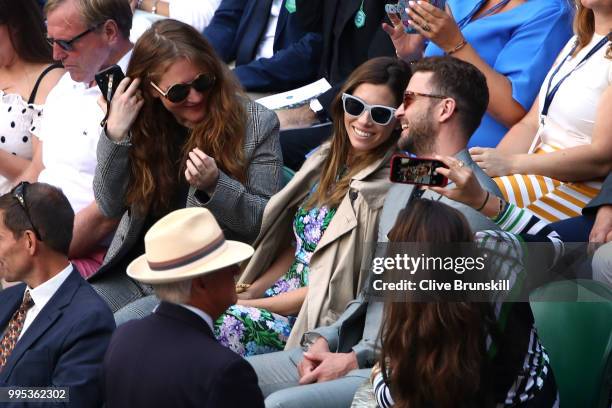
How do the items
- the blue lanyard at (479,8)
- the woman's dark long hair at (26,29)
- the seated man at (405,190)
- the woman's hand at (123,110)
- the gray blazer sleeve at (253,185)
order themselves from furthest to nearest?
the woman's dark long hair at (26,29) < the blue lanyard at (479,8) < the woman's hand at (123,110) < the gray blazer sleeve at (253,185) < the seated man at (405,190)

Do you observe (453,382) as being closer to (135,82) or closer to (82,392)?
(82,392)

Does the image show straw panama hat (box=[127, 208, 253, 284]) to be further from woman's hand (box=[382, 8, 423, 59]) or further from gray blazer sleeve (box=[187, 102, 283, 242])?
woman's hand (box=[382, 8, 423, 59])

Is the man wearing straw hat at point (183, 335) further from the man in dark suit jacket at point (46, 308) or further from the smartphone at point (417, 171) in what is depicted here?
the smartphone at point (417, 171)

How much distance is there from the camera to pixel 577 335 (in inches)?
172

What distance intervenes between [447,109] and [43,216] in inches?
67.6

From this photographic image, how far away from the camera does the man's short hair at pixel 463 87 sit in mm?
4801

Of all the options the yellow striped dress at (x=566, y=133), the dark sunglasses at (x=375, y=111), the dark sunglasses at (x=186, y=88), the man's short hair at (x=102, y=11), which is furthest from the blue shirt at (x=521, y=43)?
the man's short hair at (x=102, y=11)

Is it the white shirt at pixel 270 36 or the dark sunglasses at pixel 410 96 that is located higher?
the dark sunglasses at pixel 410 96

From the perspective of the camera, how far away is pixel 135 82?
5633 mm

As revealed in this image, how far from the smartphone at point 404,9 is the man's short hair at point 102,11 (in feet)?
4.98

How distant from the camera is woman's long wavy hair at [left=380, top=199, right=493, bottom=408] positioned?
3.48m

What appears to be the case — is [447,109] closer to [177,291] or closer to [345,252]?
[345,252]

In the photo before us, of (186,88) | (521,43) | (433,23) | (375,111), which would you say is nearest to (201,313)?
(375,111)

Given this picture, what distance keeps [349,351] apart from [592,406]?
1006 mm
